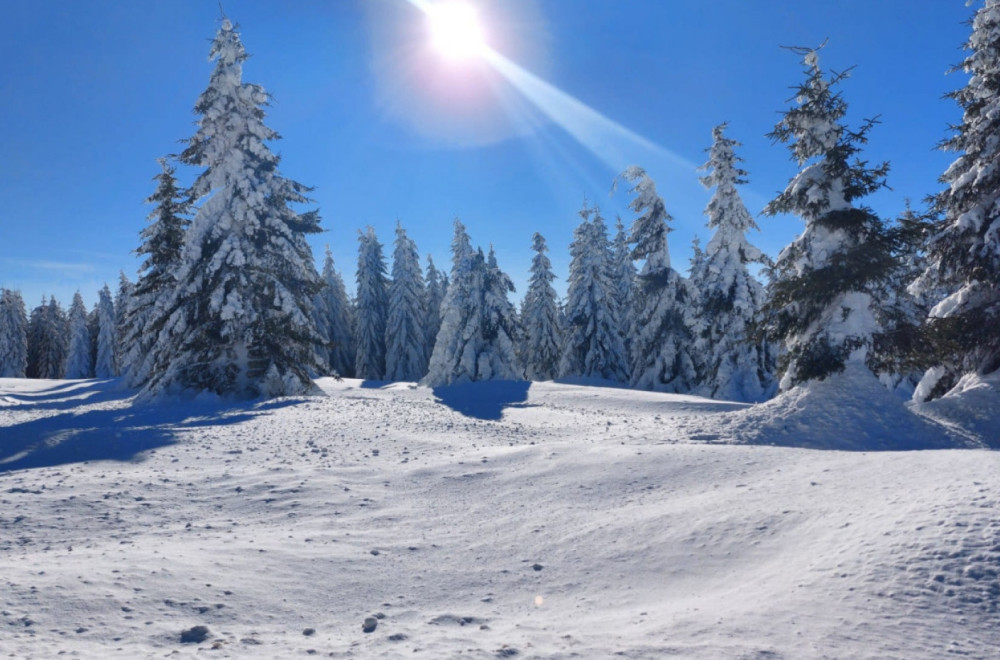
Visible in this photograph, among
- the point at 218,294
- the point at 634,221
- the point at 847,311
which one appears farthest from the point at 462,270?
the point at 847,311

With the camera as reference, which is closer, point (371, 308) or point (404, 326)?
point (404, 326)

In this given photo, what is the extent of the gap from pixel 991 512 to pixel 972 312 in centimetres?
1183

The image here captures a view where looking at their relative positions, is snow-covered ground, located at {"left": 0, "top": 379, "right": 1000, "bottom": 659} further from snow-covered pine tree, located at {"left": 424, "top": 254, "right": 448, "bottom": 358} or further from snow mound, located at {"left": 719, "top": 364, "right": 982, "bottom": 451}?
snow-covered pine tree, located at {"left": 424, "top": 254, "right": 448, "bottom": 358}

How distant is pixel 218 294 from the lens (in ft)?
62.7

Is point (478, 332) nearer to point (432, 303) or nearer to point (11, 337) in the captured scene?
point (432, 303)

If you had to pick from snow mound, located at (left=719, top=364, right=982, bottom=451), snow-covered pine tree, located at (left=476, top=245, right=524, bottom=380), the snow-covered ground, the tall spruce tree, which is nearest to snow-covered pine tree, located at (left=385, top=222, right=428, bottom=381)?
the tall spruce tree

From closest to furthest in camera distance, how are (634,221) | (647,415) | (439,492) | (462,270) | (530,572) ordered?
(530,572), (439,492), (647,415), (634,221), (462,270)

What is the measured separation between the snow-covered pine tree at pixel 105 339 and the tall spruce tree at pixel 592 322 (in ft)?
187

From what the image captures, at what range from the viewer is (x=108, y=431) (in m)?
11.4

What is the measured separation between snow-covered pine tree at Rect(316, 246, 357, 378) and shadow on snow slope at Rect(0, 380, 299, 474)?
34.5 metres

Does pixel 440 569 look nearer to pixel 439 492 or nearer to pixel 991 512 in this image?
pixel 439 492

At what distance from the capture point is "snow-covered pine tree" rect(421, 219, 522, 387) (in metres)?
30.4

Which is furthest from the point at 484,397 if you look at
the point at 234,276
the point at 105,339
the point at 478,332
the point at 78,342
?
the point at 78,342

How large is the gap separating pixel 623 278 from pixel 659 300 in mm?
12513
